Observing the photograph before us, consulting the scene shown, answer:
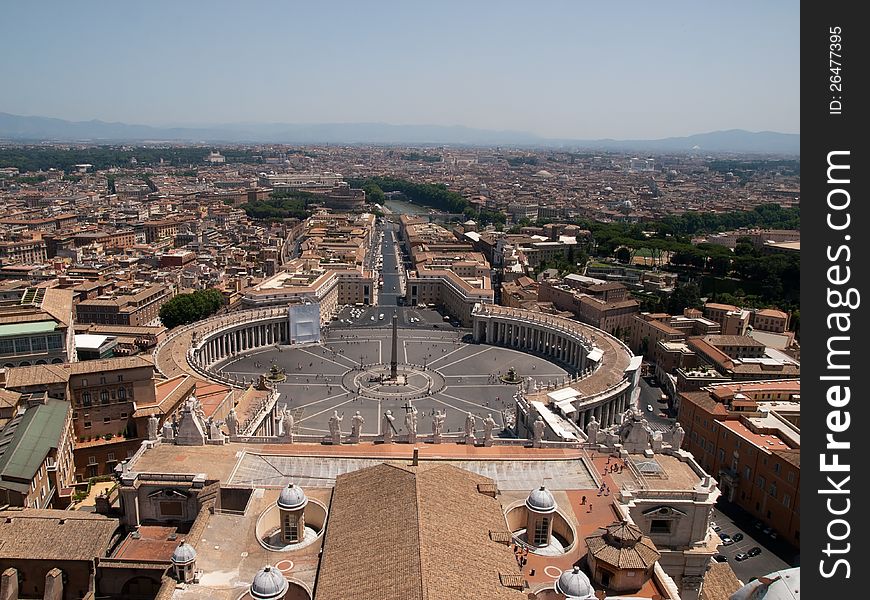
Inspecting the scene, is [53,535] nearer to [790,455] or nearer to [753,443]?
[790,455]

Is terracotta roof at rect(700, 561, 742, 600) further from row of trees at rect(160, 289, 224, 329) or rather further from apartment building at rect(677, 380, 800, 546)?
row of trees at rect(160, 289, 224, 329)

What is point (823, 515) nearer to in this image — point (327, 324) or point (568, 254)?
point (327, 324)

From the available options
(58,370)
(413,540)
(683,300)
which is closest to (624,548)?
(413,540)

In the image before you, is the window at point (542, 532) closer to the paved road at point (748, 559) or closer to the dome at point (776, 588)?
the dome at point (776, 588)

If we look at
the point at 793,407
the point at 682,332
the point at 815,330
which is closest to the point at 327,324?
the point at 682,332

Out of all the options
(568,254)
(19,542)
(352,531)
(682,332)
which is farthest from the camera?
(568,254)

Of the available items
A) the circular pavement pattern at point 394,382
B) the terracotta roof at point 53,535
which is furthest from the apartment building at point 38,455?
the circular pavement pattern at point 394,382
